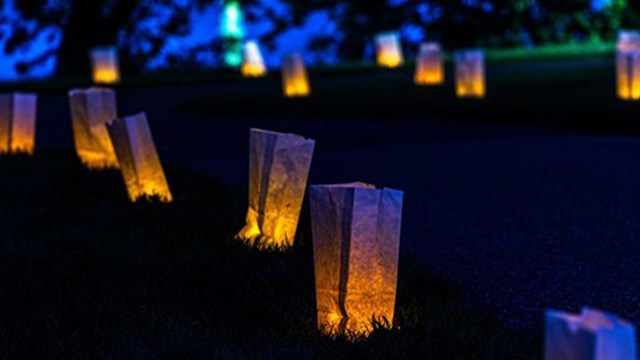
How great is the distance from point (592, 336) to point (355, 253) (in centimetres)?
161

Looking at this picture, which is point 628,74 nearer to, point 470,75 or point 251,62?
point 470,75

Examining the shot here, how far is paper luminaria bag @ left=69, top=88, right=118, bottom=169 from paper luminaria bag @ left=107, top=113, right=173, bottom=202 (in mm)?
1119

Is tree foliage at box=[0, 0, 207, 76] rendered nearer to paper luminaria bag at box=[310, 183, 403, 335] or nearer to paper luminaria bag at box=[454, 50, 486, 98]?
paper luminaria bag at box=[454, 50, 486, 98]

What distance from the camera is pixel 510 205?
22.2ft

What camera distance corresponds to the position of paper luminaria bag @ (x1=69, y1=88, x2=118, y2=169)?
320 inches

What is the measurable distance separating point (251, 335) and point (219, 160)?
550 cm

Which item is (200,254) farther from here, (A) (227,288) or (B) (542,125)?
(B) (542,125)

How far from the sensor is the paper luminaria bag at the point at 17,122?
9031 mm

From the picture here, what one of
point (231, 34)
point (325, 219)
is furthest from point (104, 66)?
point (325, 219)

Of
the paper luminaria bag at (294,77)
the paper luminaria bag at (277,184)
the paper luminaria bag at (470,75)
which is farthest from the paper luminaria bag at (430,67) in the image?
the paper luminaria bag at (277,184)

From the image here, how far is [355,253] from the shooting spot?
3.90 meters

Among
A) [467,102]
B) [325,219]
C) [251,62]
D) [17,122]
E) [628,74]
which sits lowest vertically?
[325,219]

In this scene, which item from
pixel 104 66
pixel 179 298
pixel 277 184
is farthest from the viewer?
pixel 104 66

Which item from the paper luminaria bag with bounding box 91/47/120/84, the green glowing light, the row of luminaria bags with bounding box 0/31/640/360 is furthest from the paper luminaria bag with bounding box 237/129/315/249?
the green glowing light
